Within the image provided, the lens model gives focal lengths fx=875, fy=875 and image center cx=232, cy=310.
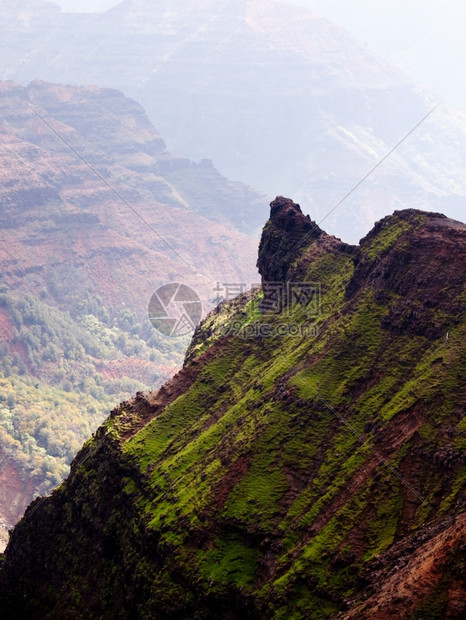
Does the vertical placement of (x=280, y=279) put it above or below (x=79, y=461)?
above

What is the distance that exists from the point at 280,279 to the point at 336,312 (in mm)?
19769

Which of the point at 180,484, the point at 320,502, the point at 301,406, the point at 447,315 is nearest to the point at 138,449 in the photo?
the point at 180,484

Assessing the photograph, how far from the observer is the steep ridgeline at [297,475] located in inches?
2530

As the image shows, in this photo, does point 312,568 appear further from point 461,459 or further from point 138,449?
point 138,449

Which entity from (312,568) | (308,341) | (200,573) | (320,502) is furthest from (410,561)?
(308,341)

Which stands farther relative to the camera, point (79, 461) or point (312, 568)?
point (79, 461)

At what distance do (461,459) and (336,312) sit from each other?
30.1 meters

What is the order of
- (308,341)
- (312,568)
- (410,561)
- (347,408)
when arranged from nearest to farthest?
(410,561)
(312,568)
(347,408)
(308,341)

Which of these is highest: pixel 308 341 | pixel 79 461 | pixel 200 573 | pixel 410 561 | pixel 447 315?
pixel 447 315

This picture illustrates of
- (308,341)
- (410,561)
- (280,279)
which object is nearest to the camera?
(410,561)

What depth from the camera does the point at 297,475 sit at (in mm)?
75062

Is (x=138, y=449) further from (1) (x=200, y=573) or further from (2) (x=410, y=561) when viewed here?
(2) (x=410, y=561)

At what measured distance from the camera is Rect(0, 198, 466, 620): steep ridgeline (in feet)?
211

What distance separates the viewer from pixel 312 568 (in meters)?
65.1
